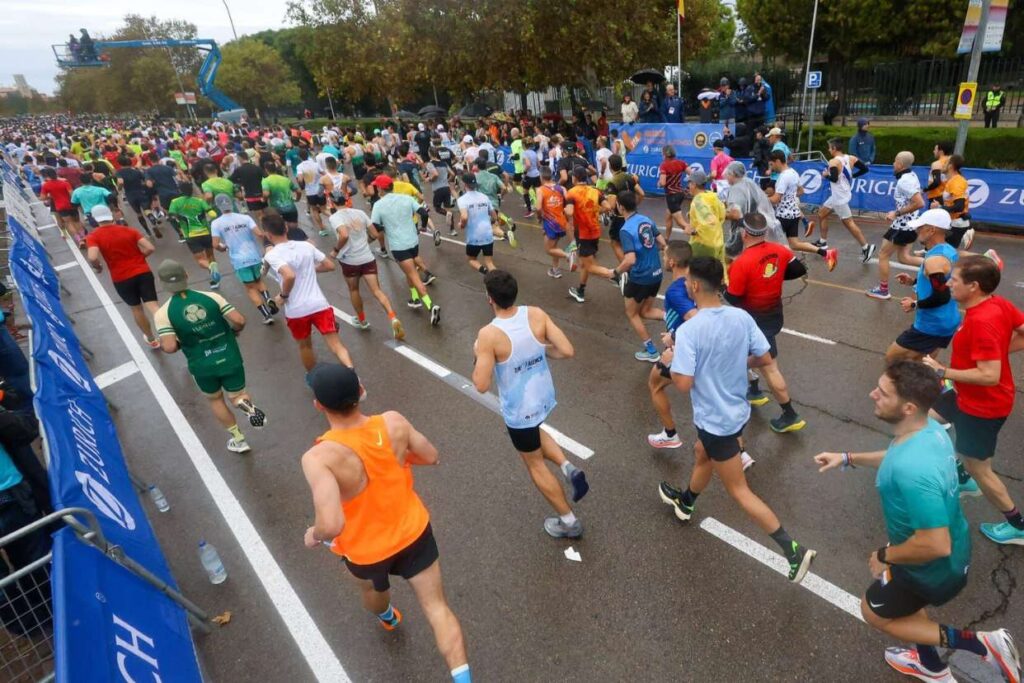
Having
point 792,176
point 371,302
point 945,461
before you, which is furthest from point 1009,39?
point 945,461

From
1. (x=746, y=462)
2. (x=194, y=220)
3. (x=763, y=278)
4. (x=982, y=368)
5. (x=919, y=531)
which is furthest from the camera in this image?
(x=194, y=220)

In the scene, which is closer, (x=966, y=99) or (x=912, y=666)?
(x=912, y=666)

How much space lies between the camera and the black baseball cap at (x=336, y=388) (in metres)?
2.71

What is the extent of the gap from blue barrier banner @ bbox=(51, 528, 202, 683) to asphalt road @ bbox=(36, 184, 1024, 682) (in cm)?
61

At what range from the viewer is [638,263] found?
240 inches

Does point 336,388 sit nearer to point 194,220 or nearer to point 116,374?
point 116,374

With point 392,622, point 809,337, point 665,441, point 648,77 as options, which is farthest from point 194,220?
point 648,77

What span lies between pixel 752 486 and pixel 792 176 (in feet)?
19.8

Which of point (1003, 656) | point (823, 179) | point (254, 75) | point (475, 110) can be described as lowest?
point (1003, 656)

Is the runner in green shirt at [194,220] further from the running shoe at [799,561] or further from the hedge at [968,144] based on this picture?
the hedge at [968,144]

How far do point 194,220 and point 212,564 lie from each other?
7.13m

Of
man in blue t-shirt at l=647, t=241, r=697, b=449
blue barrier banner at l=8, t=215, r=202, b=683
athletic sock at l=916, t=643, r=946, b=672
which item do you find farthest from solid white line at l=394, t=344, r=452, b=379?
athletic sock at l=916, t=643, r=946, b=672

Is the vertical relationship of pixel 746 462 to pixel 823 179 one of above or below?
below

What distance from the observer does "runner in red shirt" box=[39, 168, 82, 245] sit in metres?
13.7
